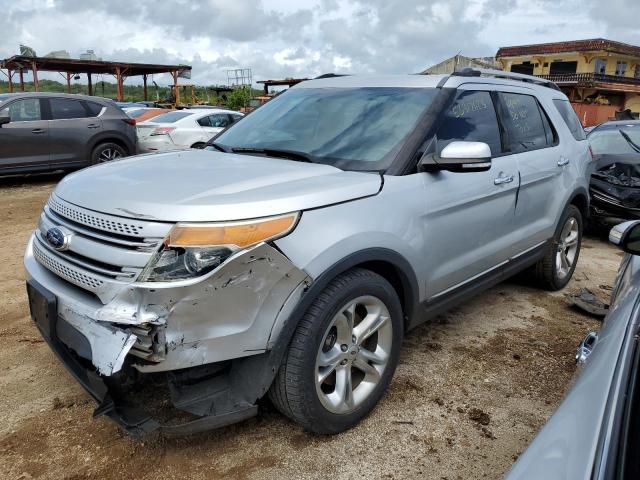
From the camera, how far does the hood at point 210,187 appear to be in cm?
217

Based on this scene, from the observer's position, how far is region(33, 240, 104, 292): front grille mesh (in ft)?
7.20

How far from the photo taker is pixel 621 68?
1468 inches

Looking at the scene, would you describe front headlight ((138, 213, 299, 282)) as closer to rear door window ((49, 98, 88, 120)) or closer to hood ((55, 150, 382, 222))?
hood ((55, 150, 382, 222))

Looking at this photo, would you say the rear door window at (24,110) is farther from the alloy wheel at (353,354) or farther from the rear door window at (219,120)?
the alloy wheel at (353,354)

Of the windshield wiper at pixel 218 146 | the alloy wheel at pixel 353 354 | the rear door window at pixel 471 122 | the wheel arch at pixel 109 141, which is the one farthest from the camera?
the wheel arch at pixel 109 141

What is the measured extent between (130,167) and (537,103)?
329 centimetres

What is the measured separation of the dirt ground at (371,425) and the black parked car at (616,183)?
10.5 ft

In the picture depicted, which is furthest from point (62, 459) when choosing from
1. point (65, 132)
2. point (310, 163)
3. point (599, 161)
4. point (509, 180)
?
point (65, 132)

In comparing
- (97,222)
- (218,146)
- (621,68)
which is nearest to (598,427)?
(97,222)

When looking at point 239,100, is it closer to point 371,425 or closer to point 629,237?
point 371,425

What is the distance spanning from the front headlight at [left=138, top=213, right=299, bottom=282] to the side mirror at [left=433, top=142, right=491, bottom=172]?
1.24 meters

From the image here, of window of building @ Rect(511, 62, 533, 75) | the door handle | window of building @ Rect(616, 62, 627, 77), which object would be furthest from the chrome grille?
window of building @ Rect(616, 62, 627, 77)

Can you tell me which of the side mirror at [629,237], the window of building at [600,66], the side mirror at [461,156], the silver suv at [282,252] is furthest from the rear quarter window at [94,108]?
the window of building at [600,66]

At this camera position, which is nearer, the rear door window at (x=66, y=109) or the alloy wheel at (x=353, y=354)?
the alloy wheel at (x=353, y=354)
